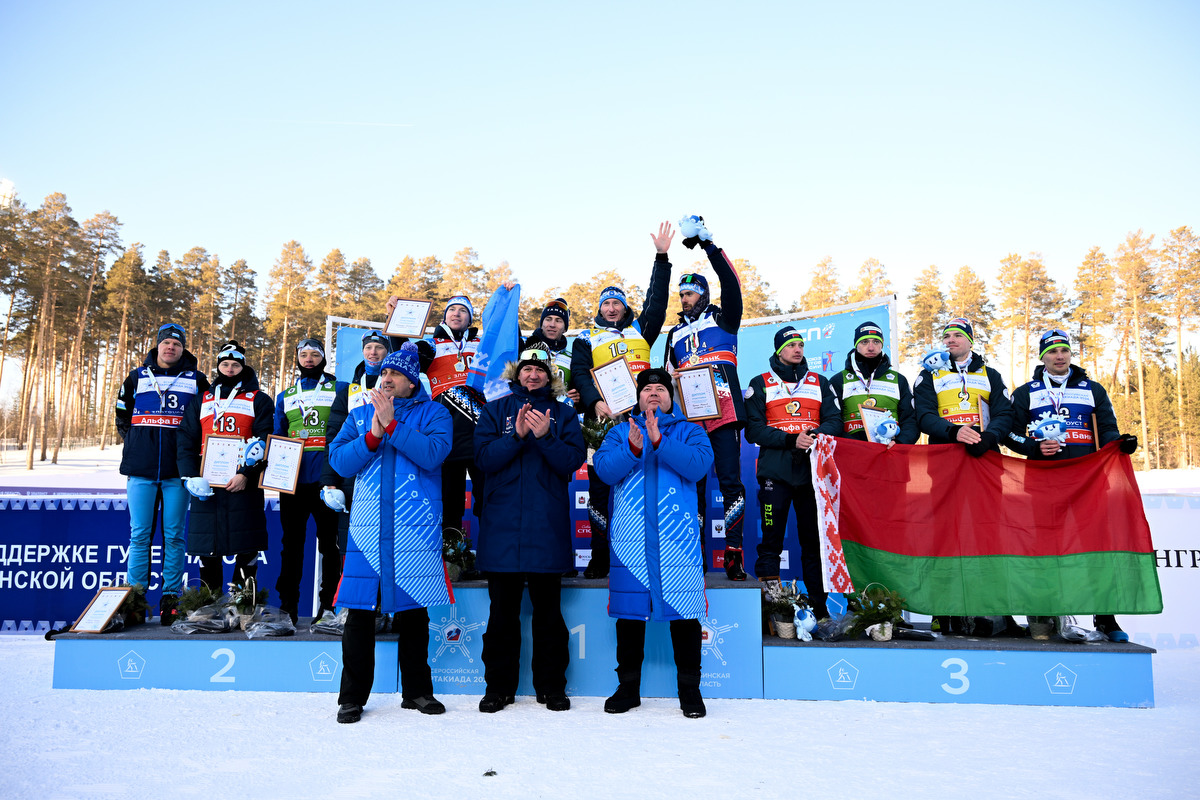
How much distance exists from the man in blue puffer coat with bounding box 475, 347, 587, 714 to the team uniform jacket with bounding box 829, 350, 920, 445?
2.19 metres

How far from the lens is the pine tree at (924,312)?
33.4 meters

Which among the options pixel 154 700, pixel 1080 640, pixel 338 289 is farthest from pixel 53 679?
pixel 338 289

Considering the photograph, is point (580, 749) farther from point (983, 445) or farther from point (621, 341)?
point (983, 445)

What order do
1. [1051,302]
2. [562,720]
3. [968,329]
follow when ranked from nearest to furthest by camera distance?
[562,720], [968,329], [1051,302]

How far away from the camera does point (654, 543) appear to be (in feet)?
12.4

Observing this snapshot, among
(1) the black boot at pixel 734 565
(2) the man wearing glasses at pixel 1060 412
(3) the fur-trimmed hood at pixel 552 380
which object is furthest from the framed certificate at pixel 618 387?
(2) the man wearing glasses at pixel 1060 412

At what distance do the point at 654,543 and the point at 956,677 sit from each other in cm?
201

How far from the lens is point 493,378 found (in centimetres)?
458

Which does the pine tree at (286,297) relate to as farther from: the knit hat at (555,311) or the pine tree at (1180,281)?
the pine tree at (1180,281)

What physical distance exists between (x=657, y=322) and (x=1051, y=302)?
34.8 metres

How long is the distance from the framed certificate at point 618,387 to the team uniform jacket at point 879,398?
1.73 meters

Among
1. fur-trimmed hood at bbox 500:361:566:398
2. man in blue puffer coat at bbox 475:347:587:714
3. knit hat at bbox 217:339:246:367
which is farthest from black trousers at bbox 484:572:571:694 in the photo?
knit hat at bbox 217:339:246:367

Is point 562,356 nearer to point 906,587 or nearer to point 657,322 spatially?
point 657,322

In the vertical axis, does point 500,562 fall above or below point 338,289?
below
